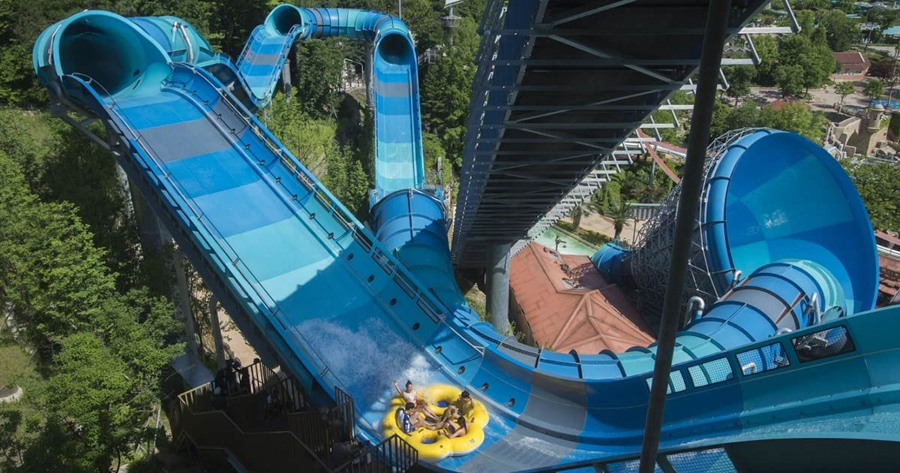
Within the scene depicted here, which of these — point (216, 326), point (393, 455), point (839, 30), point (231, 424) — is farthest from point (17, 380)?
point (839, 30)

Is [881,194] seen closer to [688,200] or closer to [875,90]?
[688,200]

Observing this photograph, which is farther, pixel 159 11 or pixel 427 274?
pixel 159 11

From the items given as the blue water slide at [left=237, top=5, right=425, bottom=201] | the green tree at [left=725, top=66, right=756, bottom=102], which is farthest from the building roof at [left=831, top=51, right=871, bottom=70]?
the blue water slide at [left=237, top=5, right=425, bottom=201]

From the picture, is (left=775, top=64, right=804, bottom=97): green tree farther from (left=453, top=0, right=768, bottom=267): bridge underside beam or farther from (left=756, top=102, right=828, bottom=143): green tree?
(left=453, top=0, right=768, bottom=267): bridge underside beam

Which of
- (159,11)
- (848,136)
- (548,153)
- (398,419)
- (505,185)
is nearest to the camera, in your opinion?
(398,419)

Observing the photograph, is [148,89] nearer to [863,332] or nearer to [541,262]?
[541,262]

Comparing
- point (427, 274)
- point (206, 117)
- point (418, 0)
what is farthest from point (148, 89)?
point (418, 0)
